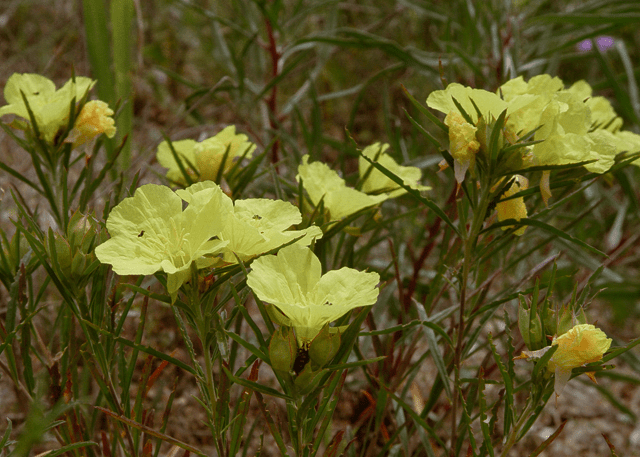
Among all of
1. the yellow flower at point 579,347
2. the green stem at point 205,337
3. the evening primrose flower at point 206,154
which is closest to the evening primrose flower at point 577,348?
the yellow flower at point 579,347

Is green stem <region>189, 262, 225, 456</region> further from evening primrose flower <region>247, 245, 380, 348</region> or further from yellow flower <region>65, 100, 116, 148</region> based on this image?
yellow flower <region>65, 100, 116, 148</region>

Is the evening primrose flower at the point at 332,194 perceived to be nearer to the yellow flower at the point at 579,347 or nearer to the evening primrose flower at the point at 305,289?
the evening primrose flower at the point at 305,289

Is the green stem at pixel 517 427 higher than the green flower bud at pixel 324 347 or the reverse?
the reverse

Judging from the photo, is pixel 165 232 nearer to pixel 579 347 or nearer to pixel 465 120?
pixel 465 120

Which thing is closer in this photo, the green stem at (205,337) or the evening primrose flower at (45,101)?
the green stem at (205,337)

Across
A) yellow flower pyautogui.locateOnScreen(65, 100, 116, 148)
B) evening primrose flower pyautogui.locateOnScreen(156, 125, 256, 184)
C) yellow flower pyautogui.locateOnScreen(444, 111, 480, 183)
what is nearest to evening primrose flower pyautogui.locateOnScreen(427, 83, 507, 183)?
yellow flower pyautogui.locateOnScreen(444, 111, 480, 183)

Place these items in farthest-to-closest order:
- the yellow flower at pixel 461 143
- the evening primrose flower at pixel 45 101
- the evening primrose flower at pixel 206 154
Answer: the evening primrose flower at pixel 206 154, the evening primrose flower at pixel 45 101, the yellow flower at pixel 461 143
